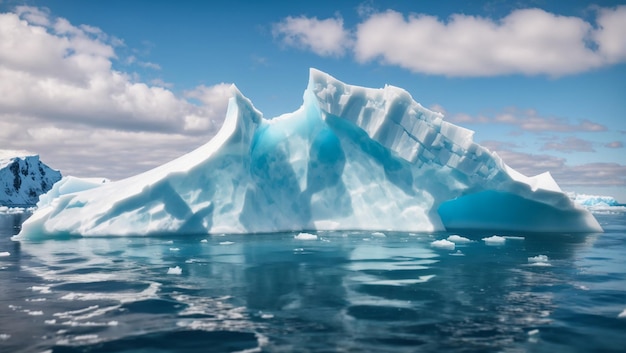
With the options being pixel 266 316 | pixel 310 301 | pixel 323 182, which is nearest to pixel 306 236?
pixel 323 182

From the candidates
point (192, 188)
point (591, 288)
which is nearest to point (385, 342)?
point (591, 288)

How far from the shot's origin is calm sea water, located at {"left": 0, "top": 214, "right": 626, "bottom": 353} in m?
5.30

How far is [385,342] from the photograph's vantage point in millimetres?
5211

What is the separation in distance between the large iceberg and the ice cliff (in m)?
74.0

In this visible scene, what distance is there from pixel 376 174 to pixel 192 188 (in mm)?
7518

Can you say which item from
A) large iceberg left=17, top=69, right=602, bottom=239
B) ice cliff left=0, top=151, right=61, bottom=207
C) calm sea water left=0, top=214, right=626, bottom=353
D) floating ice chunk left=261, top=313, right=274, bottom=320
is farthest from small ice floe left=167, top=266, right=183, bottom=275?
ice cliff left=0, top=151, right=61, bottom=207

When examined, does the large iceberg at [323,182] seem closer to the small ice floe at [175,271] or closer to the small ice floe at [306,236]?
the small ice floe at [306,236]

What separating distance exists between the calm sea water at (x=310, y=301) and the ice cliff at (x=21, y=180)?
3131 inches

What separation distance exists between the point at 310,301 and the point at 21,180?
9250 cm

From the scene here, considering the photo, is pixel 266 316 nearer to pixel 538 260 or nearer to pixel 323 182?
pixel 538 260

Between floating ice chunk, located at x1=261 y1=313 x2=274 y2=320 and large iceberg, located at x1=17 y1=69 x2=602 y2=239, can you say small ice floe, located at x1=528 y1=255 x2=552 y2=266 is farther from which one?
floating ice chunk, located at x1=261 y1=313 x2=274 y2=320

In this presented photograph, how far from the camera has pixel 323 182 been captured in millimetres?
20109

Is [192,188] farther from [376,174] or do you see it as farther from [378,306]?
[378,306]

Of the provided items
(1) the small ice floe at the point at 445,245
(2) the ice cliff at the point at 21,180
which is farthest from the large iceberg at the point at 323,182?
(2) the ice cliff at the point at 21,180
